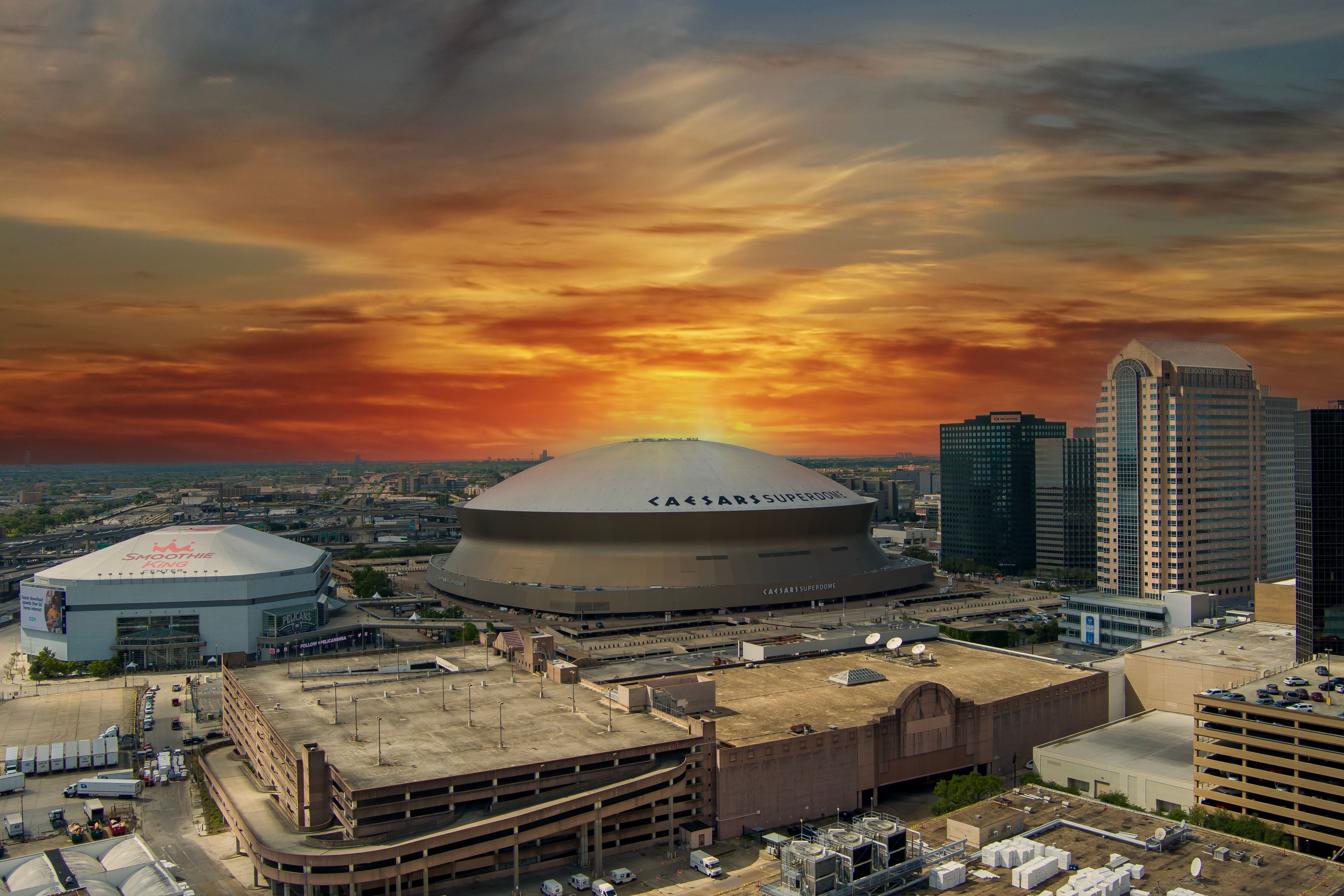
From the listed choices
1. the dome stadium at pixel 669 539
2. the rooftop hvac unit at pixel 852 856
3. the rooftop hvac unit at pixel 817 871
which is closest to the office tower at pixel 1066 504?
the dome stadium at pixel 669 539

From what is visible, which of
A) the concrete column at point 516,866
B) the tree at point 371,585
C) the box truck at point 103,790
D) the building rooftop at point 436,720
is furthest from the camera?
the tree at point 371,585

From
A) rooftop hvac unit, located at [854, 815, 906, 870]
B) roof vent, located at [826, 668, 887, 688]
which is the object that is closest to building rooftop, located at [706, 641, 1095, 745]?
roof vent, located at [826, 668, 887, 688]

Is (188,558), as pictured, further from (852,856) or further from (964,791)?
(852,856)

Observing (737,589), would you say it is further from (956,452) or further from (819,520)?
(956,452)

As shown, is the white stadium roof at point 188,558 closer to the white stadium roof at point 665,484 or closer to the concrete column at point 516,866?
the white stadium roof at point 665,484

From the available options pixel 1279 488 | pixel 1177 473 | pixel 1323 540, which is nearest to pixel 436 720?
pixel 1323 540

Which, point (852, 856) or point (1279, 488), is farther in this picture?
point (1279, 488)

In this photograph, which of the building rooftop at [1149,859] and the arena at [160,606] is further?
the arena at [160,606]
